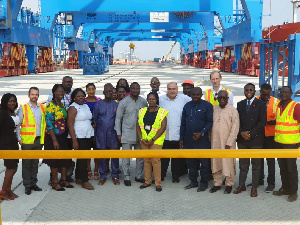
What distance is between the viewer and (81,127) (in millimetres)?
5641

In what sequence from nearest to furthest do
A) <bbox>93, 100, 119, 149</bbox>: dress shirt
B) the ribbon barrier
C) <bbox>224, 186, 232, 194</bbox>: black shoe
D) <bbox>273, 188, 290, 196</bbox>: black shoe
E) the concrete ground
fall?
the ribbon barrier → the concrete ground → <bbox>273, 188, 290, 196</bbox>: black shoe → <bbox>224, 186, 232, 194</bbox>: black shoe → <bbox>93, 100, 119, 149</bbox>: dress shirt

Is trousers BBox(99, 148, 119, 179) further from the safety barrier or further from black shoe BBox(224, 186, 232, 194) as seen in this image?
the safety barrier

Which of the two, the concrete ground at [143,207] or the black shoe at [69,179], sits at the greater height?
the black shoe at [69,179]

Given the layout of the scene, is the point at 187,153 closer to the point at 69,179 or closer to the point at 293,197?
the point at 293,197

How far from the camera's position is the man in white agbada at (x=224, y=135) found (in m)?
5.30

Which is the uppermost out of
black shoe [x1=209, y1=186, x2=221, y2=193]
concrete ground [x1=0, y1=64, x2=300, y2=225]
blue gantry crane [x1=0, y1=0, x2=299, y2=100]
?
blue gantry crane [x1=0, y1=0, x2=299, y2=100]

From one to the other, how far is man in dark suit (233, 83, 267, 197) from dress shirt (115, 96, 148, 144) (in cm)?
143

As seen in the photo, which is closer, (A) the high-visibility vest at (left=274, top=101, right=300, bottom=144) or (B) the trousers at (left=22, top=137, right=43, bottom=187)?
(A) the high-visibility vest at (left=274, top=101, right=300, bottom=144)

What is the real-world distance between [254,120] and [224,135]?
1.40ft

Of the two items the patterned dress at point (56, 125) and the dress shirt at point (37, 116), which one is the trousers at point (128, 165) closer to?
the patterned dress at point (56, 125)

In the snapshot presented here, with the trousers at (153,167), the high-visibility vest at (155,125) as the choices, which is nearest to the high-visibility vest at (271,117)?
the high-visibility vest at (155,125)

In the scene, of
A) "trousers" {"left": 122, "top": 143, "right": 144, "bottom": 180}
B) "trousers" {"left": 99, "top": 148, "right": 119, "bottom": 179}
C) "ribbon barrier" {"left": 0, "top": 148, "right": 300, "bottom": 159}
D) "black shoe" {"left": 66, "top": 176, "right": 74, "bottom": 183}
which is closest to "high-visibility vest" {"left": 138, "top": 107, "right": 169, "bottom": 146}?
"trousers" {"left": 122, "top": 143, "right": 144, "bottom": 180}

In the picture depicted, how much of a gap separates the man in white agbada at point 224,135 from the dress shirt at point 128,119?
109 cm

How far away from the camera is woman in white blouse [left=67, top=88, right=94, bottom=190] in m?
5.57
